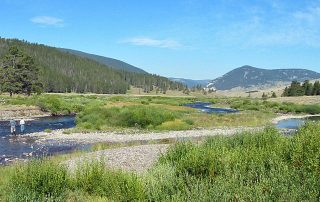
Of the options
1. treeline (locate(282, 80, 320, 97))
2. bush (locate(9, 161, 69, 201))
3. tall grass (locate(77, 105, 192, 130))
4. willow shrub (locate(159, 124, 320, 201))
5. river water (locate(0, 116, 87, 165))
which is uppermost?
treeline (locate(282, 80, 320, 97))

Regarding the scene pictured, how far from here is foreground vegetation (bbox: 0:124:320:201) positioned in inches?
430

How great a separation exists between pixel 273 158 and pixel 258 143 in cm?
601

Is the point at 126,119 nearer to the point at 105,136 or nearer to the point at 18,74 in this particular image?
the point at 105,136

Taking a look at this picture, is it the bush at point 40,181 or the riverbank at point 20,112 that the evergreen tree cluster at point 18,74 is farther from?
the bush at point 40,181

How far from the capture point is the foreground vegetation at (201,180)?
10.9m

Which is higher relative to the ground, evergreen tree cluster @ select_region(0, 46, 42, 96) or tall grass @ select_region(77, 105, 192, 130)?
evergreen tree cluster @ select_region(0, 46, 42, 96)

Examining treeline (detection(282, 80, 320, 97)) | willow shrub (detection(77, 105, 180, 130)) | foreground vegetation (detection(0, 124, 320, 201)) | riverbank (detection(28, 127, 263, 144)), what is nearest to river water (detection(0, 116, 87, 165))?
riverbank (detection(28, 127, 263, 144))

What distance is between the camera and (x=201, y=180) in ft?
39.7

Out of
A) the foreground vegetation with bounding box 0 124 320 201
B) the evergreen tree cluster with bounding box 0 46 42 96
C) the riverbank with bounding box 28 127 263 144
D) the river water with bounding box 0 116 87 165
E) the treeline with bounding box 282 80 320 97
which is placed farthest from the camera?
the treeline with bounding box 282 80 320 97

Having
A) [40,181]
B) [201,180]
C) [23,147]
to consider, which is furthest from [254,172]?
[23,147]

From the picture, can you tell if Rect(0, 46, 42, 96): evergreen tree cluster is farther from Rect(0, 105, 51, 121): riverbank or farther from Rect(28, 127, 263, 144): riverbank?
Rect(28, 127, 263, 144): riverbank

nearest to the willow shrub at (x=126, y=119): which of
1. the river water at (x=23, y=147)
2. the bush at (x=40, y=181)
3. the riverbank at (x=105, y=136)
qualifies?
the riverbank at (x=105, y=136)

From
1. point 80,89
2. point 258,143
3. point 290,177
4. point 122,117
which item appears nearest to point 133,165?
point 258,143

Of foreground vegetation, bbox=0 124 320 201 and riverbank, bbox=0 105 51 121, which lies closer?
foreground vegetation, bbox=0 124 320 201
